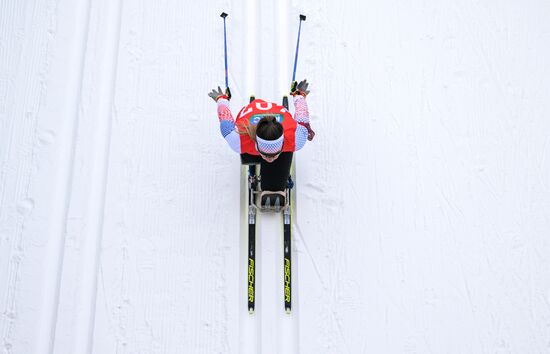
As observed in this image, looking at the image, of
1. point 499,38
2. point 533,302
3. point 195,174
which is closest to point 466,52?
point 499,38

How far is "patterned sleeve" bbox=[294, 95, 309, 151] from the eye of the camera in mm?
3168

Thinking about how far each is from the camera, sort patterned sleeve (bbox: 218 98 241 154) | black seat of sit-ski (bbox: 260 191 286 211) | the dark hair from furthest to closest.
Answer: black seat of sit-ski (bbox: 260 191 286 211) < patterned sleeve (bbox: 218 98 241 154) < the dark hair

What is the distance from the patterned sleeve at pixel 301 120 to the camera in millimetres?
3168

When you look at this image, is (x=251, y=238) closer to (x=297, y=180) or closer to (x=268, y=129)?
(x=297, y=180)

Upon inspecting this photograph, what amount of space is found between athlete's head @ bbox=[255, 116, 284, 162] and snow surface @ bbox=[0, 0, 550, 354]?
98cm

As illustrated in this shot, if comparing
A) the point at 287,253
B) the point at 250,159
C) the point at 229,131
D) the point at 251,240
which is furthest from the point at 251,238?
the point at 229,131

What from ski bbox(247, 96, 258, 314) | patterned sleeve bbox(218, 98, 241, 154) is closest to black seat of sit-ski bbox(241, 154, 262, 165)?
patterned sleeve bbox(218, 98, 241, 154)

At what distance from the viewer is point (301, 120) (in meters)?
3.22

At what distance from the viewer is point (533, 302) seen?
3588mm

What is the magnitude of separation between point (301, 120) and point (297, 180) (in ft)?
2.25

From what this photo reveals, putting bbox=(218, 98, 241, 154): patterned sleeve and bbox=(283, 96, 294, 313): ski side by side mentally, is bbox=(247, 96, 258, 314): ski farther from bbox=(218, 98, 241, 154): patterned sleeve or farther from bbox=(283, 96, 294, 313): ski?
bbox=(218, 98, 241, 154): patterned sleeve

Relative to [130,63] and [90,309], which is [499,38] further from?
[90,309]

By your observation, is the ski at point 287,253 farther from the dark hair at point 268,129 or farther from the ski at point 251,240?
the dark hair at point 268,129

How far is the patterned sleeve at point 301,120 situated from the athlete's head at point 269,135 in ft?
1.09
